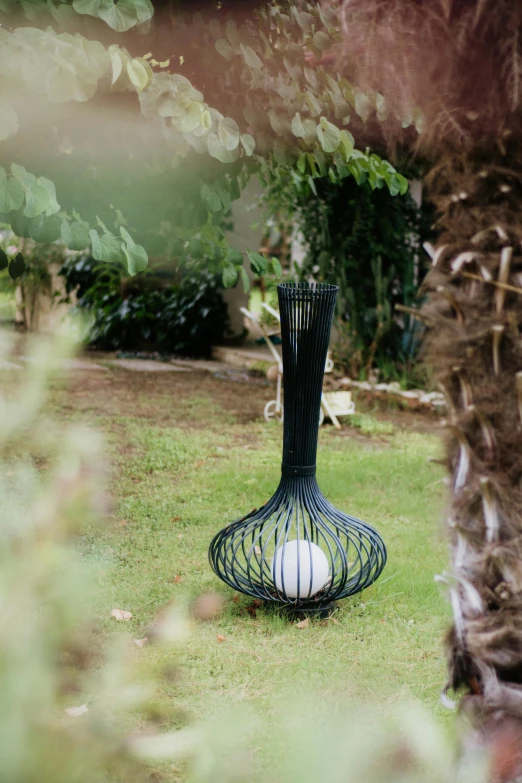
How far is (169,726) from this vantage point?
8.21ft

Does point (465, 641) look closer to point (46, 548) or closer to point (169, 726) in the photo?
point (46, 548)

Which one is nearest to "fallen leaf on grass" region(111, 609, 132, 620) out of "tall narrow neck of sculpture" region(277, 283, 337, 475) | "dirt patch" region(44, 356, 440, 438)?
"tall narrow neck of sculpture" region(277, 283, 337, 475)

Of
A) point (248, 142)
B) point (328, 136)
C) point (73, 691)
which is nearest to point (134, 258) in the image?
point (248, 142)

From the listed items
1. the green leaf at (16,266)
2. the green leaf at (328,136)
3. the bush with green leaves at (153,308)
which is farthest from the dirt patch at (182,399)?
the green leaf at (328,136)

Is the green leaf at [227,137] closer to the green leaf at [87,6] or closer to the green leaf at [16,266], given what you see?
the green leaf at [87,6]

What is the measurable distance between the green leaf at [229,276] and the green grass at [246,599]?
1.24m

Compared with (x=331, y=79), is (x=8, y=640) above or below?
below

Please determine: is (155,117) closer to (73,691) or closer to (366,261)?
(73,691)

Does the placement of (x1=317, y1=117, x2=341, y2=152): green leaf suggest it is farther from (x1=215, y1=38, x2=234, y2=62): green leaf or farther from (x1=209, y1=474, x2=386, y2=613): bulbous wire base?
(x1=209, y1=474, x2=386, y2=613): bulbous wire base

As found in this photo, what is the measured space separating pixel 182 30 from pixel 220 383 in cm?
603

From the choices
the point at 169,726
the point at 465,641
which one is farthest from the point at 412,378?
the point at 465,641

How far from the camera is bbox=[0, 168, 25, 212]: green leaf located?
240 cm

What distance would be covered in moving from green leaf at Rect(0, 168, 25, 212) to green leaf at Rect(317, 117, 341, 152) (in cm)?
117

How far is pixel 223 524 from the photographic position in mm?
4555
